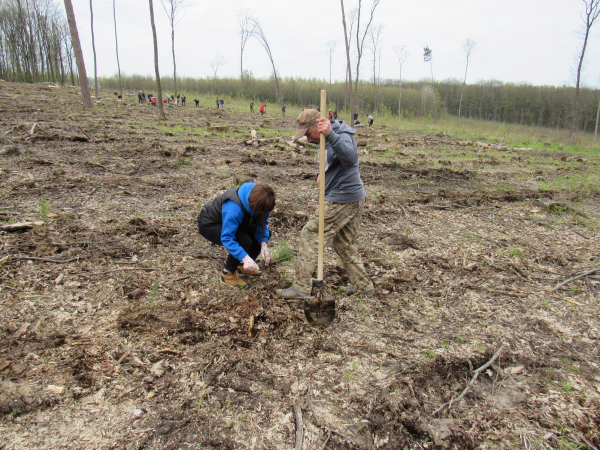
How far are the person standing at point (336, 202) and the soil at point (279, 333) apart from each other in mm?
378

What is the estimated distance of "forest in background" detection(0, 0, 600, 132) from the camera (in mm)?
33375

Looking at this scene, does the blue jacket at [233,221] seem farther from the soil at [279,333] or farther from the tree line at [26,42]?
the tree line at [26,42]

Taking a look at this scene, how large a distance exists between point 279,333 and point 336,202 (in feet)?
3.86

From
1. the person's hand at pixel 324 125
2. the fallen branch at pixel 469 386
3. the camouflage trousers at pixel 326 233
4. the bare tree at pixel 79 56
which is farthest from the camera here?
the bare tree at pixel 79 56

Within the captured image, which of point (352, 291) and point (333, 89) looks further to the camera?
point (333, 89)

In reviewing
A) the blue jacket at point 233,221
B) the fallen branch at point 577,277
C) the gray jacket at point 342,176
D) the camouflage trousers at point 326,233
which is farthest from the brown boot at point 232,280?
the fallen branch at point 577,277

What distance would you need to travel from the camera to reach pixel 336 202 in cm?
298

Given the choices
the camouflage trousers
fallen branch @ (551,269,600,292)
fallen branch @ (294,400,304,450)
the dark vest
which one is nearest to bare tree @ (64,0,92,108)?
the dark vest

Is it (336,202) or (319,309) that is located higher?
(336,202)

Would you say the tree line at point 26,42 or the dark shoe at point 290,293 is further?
the tree line at point 26,42

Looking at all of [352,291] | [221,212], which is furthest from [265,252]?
[352,291]

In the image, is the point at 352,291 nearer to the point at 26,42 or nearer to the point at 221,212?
the point at 221,212

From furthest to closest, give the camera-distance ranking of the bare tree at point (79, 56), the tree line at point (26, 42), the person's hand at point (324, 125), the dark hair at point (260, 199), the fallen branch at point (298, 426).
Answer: the tree line at point (26, 42) < the bare tree at point (79, 56) < the dark hair at point (260, 199) < the person's hand at point (324, 125) < the fallen branch at point (298, 426)

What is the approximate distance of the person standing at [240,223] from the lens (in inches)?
115
